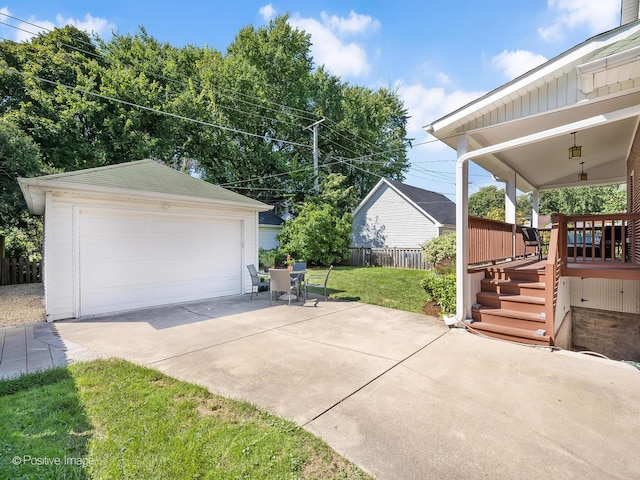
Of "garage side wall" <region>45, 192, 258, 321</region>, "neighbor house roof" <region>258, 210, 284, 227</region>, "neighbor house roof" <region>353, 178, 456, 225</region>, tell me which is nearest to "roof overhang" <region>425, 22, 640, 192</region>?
"garage side wall" <region>45, 192, 258, 321</region>

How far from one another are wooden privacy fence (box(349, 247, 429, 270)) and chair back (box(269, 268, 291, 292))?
397 inches

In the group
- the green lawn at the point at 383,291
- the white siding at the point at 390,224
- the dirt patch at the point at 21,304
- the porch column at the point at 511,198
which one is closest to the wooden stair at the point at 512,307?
the green lawn at the point at 383,291

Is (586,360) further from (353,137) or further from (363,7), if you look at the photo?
(353,137)

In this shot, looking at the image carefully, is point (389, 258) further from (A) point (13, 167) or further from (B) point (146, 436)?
(A) point (13, 167)

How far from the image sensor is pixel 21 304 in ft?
24.3

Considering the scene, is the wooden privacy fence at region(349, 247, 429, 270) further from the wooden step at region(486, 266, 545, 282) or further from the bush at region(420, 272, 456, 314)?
the wooden step at region(486, 266, 545, 282)

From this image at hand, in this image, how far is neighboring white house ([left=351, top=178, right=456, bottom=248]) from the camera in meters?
17.3

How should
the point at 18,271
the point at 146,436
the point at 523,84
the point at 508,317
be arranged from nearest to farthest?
the point at 146,436 → the point at 523,84 → the point at 508,317 → the point at 18,271

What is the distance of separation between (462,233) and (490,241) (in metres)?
1.61

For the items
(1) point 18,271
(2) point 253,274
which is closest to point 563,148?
(2) point 253,274

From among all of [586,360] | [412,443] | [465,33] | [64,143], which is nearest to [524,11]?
[465,33]

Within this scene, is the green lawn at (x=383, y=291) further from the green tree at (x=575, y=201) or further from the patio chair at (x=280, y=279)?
the green tree at (x=575, y=201)

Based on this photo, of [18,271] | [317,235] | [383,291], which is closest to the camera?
[383,291]

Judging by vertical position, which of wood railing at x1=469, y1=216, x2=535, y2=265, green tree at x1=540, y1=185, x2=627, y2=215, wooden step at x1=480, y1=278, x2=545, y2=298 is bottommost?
wooden step at x1=480, y1=278, x2=545, y2=298
